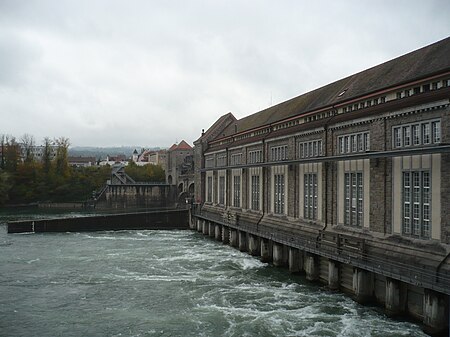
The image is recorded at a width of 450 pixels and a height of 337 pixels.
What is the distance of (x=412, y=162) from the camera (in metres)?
19.0

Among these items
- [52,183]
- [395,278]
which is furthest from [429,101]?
[52,183]

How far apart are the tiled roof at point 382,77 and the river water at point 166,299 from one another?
9.98 metres

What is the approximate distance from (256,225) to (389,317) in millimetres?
16662

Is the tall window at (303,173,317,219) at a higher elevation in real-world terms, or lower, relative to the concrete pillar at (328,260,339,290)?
higher

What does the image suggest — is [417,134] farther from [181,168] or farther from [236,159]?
[181,168]

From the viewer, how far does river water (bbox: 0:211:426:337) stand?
17.5 m

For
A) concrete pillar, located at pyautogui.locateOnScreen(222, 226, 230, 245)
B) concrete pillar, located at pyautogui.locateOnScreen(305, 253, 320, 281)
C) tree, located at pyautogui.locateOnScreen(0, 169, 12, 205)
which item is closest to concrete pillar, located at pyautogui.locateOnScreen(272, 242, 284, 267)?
concrete pillar, located at pyautogui.locateOnScreen(305, 253, 320, 281)

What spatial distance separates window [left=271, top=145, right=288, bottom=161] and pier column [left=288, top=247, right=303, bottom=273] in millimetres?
7527

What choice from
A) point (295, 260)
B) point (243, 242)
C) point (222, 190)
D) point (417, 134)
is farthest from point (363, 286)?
point (222, 190)

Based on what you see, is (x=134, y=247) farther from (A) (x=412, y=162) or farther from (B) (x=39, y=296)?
(A) (x=412, y=162)

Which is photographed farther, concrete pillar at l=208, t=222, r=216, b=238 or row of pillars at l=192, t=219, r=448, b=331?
concrete pillar at l=208, t=222, r=216, b=238

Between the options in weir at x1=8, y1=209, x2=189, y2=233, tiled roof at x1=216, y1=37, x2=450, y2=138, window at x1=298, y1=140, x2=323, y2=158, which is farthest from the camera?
weir at x1=8, y1=209, x2=189, y2=233

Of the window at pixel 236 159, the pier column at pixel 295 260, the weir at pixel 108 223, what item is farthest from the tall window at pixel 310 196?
the weir at pixel 108 223

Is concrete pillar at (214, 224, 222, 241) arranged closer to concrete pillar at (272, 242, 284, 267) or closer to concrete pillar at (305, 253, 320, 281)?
concrete pillar at (272, 242, 284, 267)
